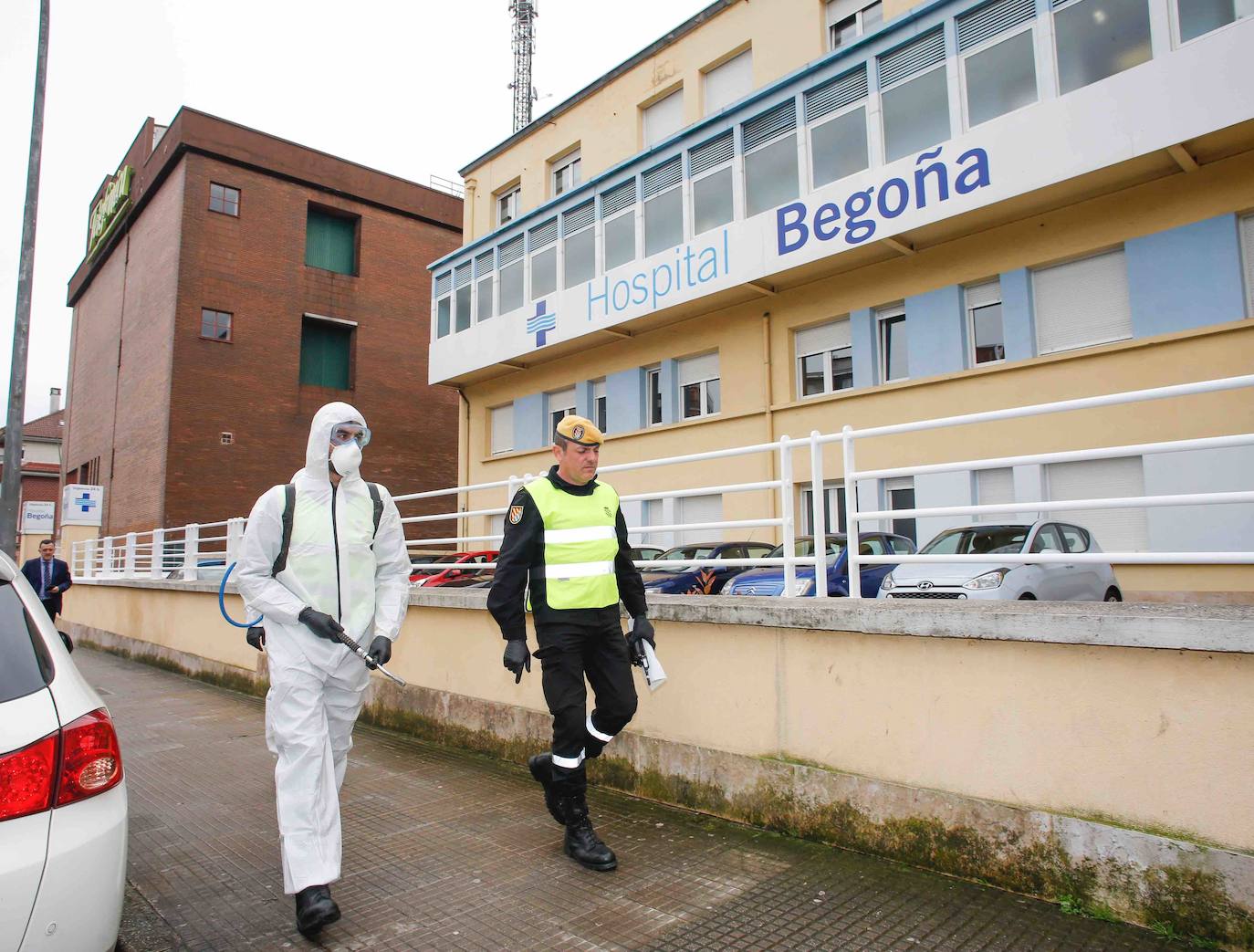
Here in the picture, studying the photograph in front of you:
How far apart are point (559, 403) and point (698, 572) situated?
11986 mm

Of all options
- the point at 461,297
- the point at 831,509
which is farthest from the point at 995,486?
the point at 461,297

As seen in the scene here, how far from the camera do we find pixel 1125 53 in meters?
11.8

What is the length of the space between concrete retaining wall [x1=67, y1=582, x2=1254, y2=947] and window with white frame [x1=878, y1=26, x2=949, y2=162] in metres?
11.7

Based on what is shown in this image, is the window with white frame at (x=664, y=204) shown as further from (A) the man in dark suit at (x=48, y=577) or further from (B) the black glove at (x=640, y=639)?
(B) the black glove at (x=640, y=639)

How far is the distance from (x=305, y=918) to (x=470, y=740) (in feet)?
10.3

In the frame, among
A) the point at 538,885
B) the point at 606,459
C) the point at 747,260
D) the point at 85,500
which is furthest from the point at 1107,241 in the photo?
the point at 85,500

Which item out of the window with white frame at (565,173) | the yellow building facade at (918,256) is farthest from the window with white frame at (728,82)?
the window with white frame at (565,173)

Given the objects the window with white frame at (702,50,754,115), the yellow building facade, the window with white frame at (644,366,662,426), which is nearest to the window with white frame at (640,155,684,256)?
the yellow building facade

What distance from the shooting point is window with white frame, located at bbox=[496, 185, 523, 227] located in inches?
948

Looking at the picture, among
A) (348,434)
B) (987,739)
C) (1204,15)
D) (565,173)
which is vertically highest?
(565,173)

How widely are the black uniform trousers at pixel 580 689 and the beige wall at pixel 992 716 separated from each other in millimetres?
804

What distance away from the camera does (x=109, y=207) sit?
3241cm

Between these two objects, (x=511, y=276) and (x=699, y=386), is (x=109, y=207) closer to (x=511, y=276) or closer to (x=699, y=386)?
(x=511, y=276)

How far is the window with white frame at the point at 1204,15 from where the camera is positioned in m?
10.8
